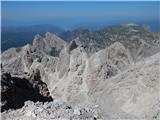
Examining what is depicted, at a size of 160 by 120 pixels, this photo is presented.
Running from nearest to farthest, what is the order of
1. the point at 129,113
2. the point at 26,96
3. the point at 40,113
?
1. the point at 40,113
2. the point at 26,96
3. the point at 129,113

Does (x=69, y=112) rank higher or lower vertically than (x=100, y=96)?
higher

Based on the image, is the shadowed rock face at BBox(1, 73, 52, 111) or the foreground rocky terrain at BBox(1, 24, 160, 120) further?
the shadowed rock face at BBox(1, 73, 52, 111)

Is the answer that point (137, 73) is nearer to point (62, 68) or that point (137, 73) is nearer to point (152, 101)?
point (152, 101)

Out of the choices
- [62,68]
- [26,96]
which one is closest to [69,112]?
[26,96]

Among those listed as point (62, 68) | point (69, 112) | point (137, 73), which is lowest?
point (62, 68)

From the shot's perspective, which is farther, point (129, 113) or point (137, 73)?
point (137, 73)

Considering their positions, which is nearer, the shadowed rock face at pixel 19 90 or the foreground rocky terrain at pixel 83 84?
the foreground rocky terrain at pixel 83 84

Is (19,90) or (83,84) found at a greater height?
(19,90)

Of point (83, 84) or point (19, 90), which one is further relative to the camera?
point (83, 84)
